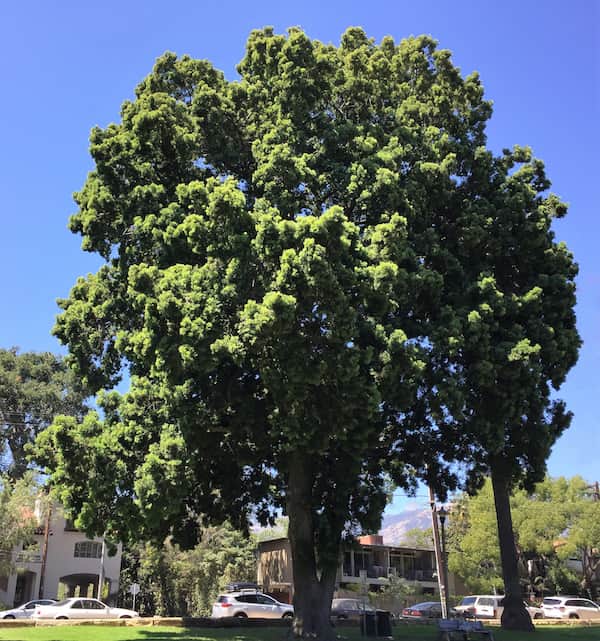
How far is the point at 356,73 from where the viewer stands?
2070 cm

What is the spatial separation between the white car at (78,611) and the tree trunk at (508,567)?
1609 centimetres

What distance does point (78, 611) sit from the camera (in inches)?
1112

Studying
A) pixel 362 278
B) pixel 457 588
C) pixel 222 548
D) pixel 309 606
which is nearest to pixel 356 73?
pixel 362 278

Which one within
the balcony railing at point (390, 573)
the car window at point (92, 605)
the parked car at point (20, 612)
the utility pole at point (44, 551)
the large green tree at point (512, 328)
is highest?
the large green tree at point (512, 328)

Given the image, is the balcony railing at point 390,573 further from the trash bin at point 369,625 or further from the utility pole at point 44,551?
the trash bin at point 369,625

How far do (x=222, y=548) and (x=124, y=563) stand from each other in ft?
22.6

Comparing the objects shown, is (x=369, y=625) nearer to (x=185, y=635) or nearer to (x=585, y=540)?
(x=185, y=635)

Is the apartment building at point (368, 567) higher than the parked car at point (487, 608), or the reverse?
the apartment building at point (368, 567)

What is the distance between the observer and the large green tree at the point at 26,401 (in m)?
48.0

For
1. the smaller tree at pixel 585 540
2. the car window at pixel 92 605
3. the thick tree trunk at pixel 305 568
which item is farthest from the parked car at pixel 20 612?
the smaller tree at pixel 585 540

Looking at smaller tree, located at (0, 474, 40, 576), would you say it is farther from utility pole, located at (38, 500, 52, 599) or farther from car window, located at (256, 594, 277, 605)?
car window, located at (256, 594, 277, 605)

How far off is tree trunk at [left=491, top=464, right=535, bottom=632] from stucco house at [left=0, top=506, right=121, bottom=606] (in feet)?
84.1

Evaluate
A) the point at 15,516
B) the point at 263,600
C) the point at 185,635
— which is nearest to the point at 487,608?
the point at 263,600

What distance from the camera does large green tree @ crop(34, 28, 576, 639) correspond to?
15266mm
